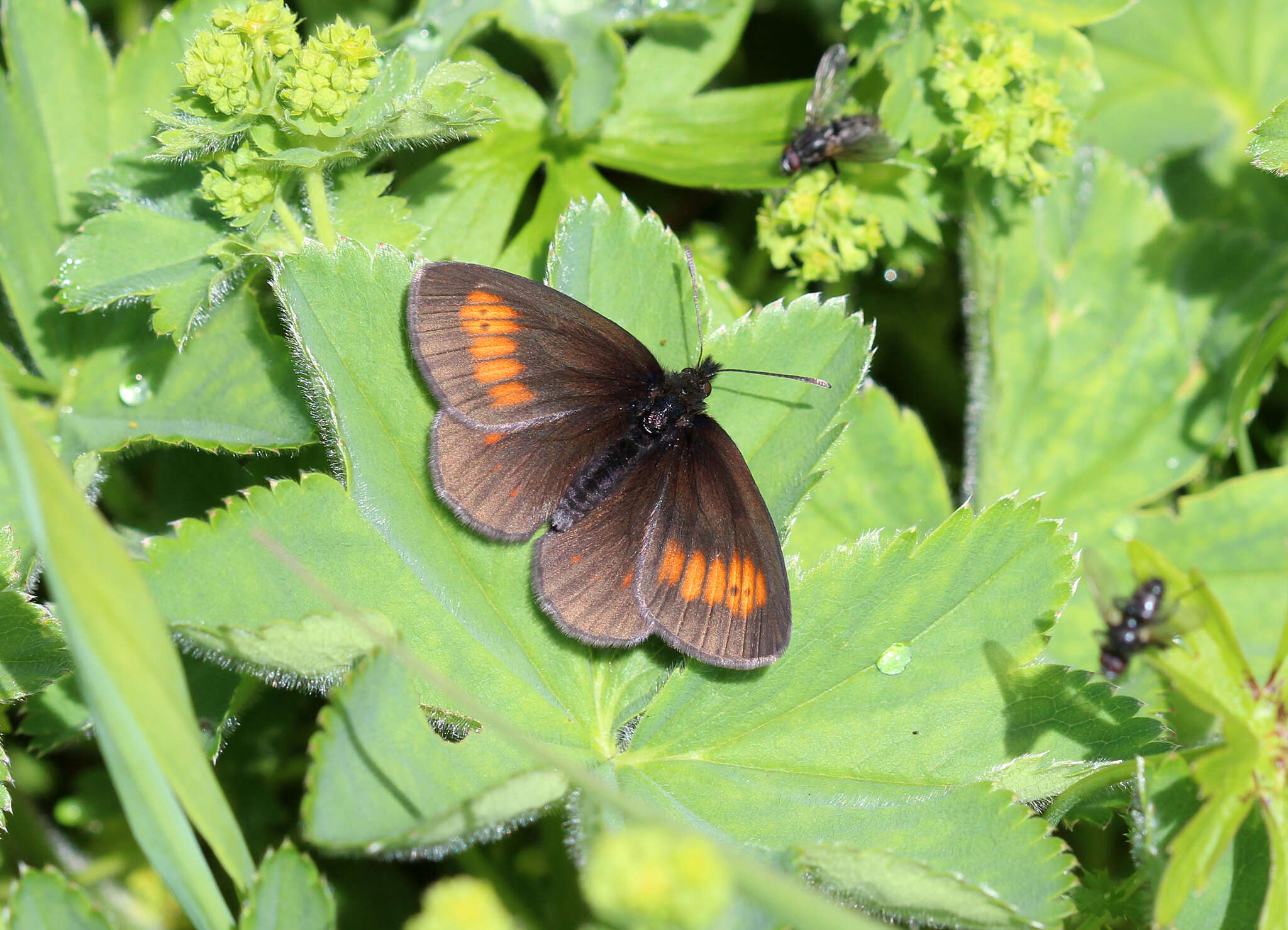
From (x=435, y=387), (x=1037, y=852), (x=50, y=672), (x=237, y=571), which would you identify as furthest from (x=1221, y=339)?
(x=50, y=672)

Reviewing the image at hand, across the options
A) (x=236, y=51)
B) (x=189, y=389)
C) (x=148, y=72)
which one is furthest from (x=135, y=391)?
(x=236, y=51)

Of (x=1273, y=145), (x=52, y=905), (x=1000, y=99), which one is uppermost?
(x=1273, y=145)

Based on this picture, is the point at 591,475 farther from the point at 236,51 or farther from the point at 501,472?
the point at 236,51

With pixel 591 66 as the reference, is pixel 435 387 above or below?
below

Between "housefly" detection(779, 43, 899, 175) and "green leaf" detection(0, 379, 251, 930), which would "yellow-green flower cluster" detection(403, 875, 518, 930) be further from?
"housefly" detection(779, 43, 899, 175)

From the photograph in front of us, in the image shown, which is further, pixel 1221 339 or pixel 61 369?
pixel 1221 339

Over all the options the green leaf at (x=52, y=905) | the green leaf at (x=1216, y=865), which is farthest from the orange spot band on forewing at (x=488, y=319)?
the green leaf at (x=1216, y=865)

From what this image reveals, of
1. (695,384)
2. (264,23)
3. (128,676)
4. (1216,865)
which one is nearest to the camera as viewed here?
(128,676)

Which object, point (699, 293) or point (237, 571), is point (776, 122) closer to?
point (699, 293)
